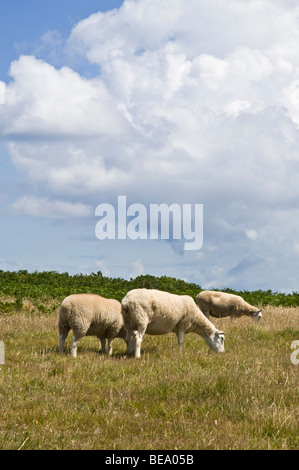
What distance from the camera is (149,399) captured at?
8.59 meters

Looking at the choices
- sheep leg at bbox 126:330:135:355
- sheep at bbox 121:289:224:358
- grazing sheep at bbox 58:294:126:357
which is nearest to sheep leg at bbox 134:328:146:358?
sheep at bbox 121:289:224:358

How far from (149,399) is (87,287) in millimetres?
19798

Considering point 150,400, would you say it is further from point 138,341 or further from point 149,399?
point 138,341

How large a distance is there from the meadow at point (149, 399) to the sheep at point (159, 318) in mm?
402

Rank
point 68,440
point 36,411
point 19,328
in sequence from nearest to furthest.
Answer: point 68,440
point 36,411
point 19,328

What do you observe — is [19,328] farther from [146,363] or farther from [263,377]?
[263,377]

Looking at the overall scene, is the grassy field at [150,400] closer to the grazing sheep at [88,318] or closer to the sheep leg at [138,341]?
the sheep leg at [138,341]

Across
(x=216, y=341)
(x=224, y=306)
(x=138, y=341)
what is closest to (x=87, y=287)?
(x=224, y=306)

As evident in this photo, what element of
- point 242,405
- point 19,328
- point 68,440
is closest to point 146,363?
point 242,405

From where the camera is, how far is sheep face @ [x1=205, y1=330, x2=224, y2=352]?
13336 mm

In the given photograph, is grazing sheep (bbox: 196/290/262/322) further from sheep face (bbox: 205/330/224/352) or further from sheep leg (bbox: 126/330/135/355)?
sheep leg (bbox: 126/330/135/355)
